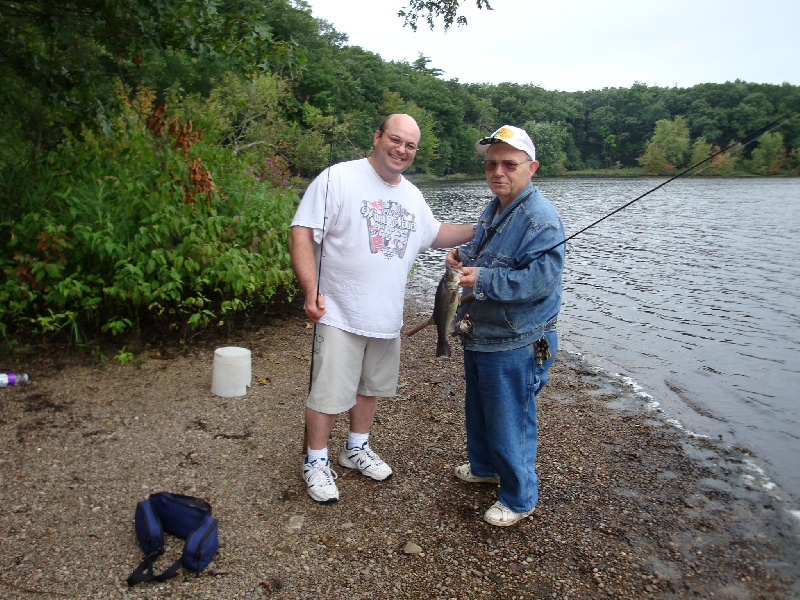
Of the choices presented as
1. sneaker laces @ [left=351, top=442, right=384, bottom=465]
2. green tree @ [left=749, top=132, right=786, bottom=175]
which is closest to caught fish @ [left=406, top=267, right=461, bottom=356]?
sneaker laces @ [left=351, top=442, right=384, bottom=465]

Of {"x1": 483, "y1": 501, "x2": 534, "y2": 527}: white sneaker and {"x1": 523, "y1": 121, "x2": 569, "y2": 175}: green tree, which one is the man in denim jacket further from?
{"x1": 523, "y1": 121, "x2": 569, "y2": 175}: green tree

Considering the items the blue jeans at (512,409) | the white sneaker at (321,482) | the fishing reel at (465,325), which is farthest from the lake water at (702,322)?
the white sneaker at (321,482)

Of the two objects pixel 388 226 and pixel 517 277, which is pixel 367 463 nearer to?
pixel 388 226

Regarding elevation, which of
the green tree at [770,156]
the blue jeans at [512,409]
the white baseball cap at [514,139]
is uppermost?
the green tree at [770,156]

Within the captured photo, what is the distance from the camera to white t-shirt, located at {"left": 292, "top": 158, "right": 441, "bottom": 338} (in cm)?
377

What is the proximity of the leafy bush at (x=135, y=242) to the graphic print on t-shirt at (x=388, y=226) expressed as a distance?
300 cm

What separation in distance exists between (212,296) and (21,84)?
3.36 meters

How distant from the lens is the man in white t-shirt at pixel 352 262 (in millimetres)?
3773

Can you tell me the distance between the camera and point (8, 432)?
4820mm

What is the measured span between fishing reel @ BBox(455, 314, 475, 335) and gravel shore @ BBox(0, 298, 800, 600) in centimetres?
119

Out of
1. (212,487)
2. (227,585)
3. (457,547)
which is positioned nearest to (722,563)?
(457,547)

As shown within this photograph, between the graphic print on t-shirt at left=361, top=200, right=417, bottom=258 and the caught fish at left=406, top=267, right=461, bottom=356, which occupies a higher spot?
the graphic print on t-shirt at left=361, top=200, right=417, bottom=258

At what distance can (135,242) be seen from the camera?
20.5 feet

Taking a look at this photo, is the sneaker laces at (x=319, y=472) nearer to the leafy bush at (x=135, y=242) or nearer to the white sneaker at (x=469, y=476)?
the white sneaker at (x=469, y=476)
